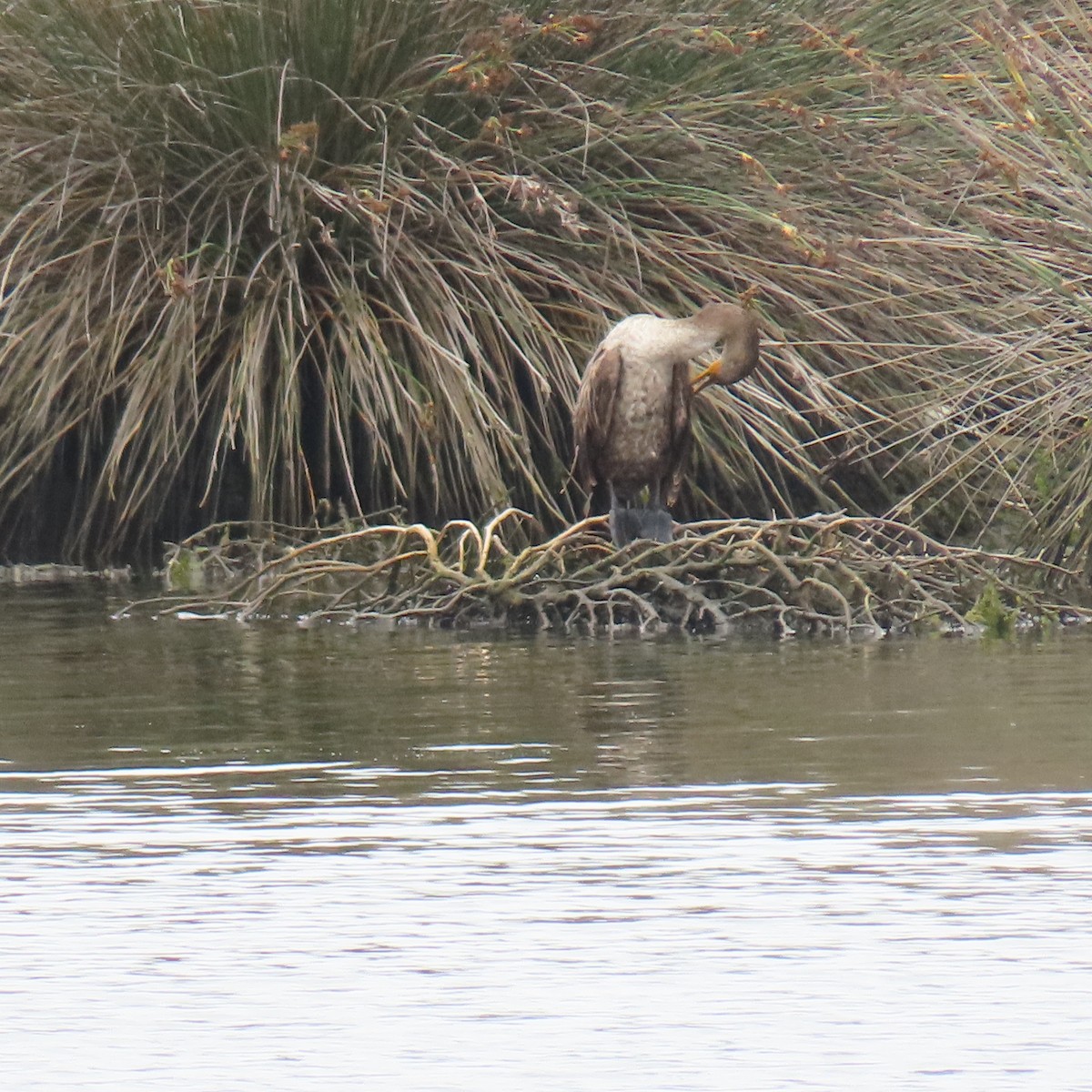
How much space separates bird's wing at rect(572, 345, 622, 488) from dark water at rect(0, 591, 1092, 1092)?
2.28 meters

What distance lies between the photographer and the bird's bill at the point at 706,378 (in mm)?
8984

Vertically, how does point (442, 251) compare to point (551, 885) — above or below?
above

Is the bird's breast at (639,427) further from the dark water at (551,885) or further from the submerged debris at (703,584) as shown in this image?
the dark water at (551,885)

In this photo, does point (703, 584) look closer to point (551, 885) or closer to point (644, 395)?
point (644, 395)

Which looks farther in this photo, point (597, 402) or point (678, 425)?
point (678, 425)

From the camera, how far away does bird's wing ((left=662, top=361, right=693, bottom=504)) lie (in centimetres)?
898

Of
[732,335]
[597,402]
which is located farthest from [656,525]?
[732,335]

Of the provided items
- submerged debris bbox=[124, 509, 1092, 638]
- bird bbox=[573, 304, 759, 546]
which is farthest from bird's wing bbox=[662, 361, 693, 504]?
submerged debris bbox=[124, 509, 1092, 638]

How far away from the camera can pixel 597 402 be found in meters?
8.83

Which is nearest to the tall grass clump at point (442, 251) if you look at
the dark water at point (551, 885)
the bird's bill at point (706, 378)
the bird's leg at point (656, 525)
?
the bird's bill at point (706, 378)

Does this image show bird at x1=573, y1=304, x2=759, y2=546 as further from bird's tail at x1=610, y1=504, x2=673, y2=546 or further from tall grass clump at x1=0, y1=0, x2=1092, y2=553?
tall grass clump at x1=0, y1=0, x2=1092, y2=553

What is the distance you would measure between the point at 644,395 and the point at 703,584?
0.83 m

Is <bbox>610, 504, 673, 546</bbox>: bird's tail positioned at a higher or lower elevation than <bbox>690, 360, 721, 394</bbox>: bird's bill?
lower

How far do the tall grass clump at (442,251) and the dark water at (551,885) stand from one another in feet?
10.3
